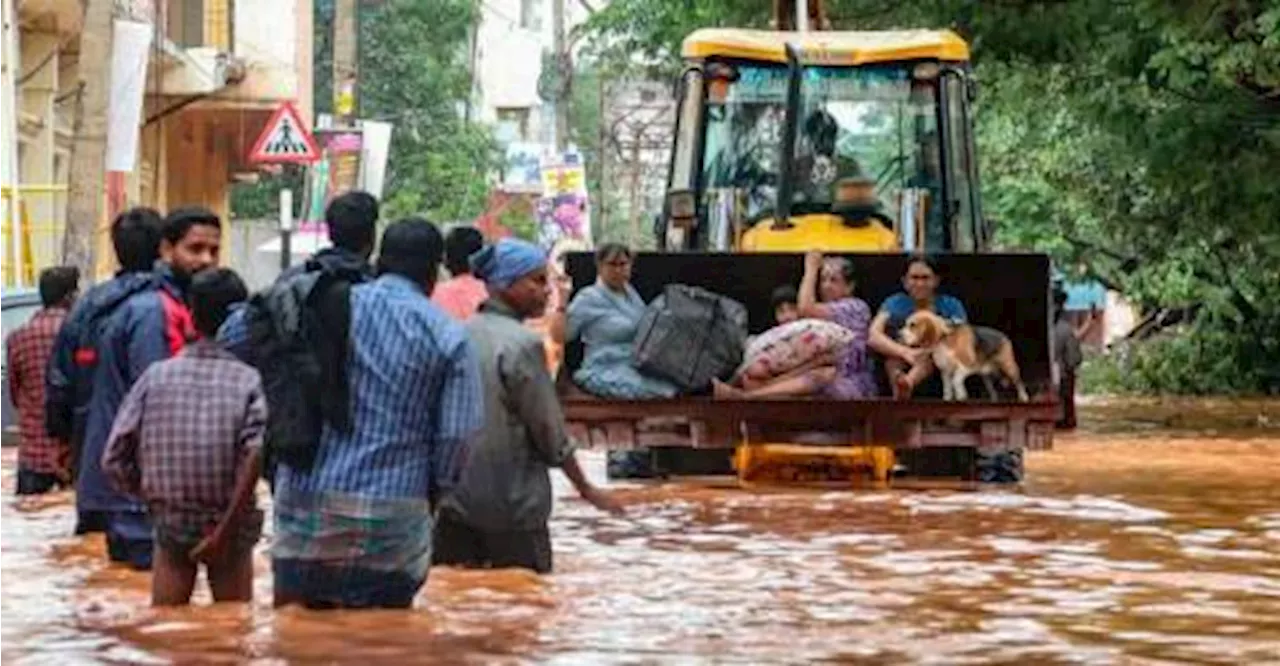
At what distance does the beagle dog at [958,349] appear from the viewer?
55.9 ft

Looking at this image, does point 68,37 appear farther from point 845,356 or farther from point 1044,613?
point 1044,613

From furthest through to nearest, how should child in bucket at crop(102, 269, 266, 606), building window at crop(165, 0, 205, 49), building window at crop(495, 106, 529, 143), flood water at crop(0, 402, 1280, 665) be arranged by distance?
1. building window at crop(495, 106, 529, 143)
2. building window at crop(165, 0, 205, 49)
3. child in bucket at crop(102, 269, 266, 606)
4. flood water at crop(0, 402, 1280, 665)

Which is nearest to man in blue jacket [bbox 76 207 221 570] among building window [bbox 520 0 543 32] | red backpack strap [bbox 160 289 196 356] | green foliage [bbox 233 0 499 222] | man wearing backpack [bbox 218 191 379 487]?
red backpack strap [bbox 160 289 196 356]

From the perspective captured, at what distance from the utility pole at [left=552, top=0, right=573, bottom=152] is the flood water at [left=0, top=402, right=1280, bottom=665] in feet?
135

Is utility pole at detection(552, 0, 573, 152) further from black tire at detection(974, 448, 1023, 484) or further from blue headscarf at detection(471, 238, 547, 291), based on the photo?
blue headscarf at detection(471, 238, 547, 291)

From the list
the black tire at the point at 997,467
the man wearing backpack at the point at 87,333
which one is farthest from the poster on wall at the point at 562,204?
the man wearing backpack at the point at 87,333

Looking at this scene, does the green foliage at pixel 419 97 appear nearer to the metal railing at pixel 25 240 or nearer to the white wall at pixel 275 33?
the white wall at pixel 275 33

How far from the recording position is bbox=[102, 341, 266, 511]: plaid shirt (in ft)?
30.5

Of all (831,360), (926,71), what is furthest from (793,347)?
(926,71)

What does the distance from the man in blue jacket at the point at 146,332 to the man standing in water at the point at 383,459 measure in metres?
1.88

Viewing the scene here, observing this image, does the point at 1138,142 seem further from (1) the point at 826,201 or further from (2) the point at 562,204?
(2) the point at 562,204

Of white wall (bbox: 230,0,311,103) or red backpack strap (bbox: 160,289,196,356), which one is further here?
white wall (bbox: 230,0,311,103)

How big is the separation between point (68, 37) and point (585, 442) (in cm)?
1811

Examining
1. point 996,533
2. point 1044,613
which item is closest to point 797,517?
point 996,533
